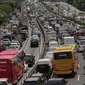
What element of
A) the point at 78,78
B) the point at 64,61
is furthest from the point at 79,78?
the point at 64,61

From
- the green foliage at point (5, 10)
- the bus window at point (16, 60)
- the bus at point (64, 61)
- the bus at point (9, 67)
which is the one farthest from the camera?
the green foliage at point (5, 10)

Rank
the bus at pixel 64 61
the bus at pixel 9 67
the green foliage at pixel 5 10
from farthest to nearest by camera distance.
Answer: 1. the green foliage at pixel 5 10
2. the bus at pixel 64 61
3. the bus at pixel 9 67

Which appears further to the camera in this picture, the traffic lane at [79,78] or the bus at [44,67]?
the bus at [44,67]

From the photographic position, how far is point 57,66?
35.2 metres

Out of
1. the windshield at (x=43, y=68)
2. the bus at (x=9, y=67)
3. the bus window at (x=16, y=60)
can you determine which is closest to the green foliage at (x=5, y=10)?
the bus window at (x=16, y=60)

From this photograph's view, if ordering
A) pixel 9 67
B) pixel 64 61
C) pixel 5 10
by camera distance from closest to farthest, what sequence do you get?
pixel 9 67, pixel 64 61, pixel 5 10

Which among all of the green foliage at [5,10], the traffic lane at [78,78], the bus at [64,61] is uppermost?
the bus at [64,61]

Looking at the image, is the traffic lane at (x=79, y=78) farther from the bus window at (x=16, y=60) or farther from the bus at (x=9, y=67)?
the bus window at (x=16, y=60)

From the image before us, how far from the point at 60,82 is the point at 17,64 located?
8671mm

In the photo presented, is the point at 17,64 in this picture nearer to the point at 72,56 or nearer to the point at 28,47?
the point at 72,56

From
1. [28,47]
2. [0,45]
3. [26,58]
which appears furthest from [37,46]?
[26,58]

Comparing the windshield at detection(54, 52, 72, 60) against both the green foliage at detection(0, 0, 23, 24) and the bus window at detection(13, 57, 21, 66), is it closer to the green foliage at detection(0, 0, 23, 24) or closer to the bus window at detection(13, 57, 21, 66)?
the bus window at detection(13, 57, 21, 66)

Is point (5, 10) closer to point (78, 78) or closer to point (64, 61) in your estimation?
point (64, 61)

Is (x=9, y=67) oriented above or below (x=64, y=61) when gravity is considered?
above
